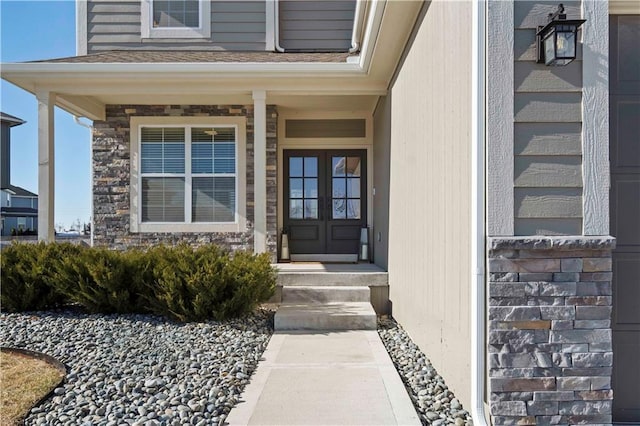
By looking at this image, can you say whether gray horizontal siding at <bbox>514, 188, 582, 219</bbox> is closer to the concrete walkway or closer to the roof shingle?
the concrete walkway

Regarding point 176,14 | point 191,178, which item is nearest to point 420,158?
point 191,178

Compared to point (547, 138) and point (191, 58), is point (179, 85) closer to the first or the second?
point (191, 58)

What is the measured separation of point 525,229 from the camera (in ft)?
7.56

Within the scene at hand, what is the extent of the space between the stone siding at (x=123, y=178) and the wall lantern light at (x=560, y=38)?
4.86 metres

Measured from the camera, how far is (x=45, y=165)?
5.56 m

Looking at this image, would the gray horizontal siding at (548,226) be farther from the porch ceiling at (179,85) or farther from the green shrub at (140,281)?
the porch ceiling at (179,85)

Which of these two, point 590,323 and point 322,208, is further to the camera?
point 322,208

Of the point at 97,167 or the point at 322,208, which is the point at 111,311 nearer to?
the point at 97,167

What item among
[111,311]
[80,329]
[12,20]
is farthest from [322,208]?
[12,20]

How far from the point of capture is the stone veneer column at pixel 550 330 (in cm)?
224

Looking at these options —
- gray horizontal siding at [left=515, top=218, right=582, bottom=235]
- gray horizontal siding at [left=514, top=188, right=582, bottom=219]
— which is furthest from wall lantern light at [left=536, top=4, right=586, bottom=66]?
gray horizontal siding at [left=515, top=218, right=582, bottom=235]

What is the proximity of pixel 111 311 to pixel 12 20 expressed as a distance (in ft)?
17.1

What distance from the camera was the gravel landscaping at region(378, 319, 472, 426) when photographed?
99.0 inches

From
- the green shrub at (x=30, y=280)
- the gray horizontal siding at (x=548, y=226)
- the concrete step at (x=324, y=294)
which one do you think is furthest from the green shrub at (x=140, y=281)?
the gray horizontal siding at (x=548, y=226)
